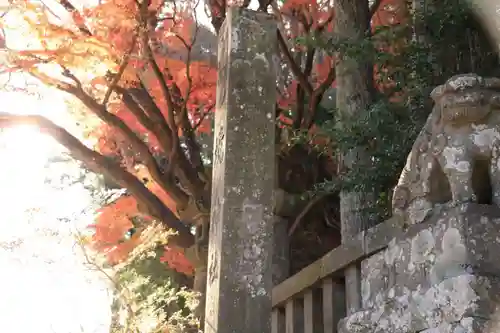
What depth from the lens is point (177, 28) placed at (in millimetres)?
9719

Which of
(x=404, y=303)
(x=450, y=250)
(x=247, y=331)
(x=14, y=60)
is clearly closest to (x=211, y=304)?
(x=247, y=331)

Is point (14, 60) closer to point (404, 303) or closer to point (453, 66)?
point (453, 66)

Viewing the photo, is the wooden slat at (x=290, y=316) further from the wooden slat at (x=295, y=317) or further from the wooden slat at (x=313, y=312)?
the wooden slat at (x=313, y=312)

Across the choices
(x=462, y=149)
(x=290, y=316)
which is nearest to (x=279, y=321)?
(x=290, y=316)

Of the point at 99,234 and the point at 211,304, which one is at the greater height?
the point at 99,234

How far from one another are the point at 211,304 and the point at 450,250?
1.44 meters

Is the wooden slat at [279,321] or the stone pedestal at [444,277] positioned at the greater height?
the wooden slat at [279,321]

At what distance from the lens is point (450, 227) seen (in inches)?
135

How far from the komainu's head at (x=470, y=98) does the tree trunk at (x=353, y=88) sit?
6.27 ft

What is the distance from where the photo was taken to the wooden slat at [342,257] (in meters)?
4.04

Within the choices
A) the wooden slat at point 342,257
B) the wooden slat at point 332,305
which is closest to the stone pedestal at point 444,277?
the wooden slat at point 342,257

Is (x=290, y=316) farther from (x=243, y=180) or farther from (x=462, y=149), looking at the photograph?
(x=462, y=149)

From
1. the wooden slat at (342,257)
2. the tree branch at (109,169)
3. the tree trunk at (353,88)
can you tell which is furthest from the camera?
the tree branch at (109,169)

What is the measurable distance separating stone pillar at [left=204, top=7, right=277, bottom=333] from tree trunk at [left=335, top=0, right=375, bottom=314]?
1.99m
